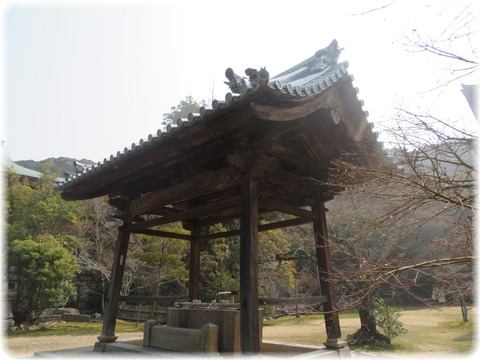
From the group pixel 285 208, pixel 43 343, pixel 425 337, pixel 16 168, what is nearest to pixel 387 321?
pixel 425 337

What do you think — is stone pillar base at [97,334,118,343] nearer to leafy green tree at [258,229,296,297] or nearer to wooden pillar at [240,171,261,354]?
wooden pillar at [240,171,261,354]

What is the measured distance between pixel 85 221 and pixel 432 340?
1634 cm

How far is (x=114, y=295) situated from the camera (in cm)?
602

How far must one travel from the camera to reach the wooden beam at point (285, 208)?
503cm

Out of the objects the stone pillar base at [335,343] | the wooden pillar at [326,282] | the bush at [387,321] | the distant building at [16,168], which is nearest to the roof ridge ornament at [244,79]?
the wooden pillar at [326,282]

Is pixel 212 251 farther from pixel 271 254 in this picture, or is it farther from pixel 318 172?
pixel 318 172

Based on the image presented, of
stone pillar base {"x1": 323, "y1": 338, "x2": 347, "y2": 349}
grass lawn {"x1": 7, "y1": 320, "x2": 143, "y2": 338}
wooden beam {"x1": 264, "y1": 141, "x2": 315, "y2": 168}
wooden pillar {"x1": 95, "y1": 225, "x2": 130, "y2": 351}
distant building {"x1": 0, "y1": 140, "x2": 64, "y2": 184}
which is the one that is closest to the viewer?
wooden beam {"x1": 264, "y1": 141, "x2": 315, "y2": 168}

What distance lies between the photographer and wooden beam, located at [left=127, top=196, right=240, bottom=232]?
476cm

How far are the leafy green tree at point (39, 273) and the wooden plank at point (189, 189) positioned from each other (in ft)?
32.8

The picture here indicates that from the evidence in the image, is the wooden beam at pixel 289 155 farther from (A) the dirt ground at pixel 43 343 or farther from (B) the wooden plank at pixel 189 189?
(A) the dirt ground at pixel 43 343

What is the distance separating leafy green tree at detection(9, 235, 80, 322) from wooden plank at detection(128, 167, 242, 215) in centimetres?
998

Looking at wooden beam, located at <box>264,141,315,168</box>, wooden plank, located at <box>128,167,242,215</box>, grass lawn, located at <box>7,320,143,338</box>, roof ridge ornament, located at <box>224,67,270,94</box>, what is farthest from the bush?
roof ridge ornament, located at <box>224,67,270,94</box>

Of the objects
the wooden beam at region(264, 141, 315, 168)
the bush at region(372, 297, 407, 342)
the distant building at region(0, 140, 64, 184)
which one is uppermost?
the distant building at region(0, 140, 64, 184)

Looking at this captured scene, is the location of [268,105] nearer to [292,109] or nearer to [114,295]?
[292,109]
